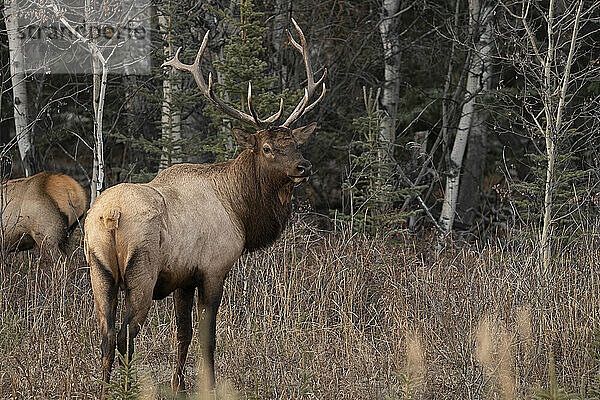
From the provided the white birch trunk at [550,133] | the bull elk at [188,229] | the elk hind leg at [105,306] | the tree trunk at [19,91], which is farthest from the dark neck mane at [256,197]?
the tree trunk at [19,91]

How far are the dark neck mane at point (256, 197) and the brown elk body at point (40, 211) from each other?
320 cm

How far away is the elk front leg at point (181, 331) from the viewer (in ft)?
17.2

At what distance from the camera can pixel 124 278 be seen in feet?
14.8

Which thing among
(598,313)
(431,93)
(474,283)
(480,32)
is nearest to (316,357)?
(474,283)

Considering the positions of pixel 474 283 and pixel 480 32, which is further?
pixel 480 32

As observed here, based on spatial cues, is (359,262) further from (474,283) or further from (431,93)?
(431,93)

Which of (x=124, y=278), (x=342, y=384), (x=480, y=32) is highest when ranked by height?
(x=480, y=32)

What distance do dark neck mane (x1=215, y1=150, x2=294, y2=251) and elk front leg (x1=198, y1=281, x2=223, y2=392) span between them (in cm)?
62

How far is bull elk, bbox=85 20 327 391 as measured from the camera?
4508 millimetres

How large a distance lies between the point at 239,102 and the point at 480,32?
14.1ft

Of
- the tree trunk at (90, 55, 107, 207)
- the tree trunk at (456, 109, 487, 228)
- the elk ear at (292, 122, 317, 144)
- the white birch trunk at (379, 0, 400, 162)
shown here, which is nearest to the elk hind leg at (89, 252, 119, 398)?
the elk ear at (292, 122, 317, 144)

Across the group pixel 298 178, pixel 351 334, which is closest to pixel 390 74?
pixel 298 178

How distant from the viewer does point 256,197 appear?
5586 mm

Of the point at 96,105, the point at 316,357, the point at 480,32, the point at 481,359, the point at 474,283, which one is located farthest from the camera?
the point at 480,32
